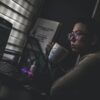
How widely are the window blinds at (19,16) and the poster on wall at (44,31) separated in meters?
0.13

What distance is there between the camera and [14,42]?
11.3ft

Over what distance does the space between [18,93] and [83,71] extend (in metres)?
0.99

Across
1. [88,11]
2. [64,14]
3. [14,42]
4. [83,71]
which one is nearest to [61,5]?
[64,14]

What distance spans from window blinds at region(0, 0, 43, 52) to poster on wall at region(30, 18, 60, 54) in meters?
0.13

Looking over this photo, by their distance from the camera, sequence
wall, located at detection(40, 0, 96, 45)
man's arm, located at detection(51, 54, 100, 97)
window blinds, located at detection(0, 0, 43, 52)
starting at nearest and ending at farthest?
man's arm, located at detection(51, 54, 100, 97) < window blinds, located at detection(0, 0, 43, 52) < wall, located at detection(40, 0, 96, 45)

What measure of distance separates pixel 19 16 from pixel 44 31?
0.36 m

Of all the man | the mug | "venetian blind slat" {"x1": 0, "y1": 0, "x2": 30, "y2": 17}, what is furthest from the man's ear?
"venetian blind slat" {"x1": 0, "y1": 0, "x2": 30, "y2": 17}

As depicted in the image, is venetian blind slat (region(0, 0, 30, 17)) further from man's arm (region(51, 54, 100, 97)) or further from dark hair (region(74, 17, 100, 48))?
man's arm (region(51, 54, 100, 97))

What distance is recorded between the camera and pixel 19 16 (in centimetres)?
340

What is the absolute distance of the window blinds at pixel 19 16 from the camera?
314 centimetres

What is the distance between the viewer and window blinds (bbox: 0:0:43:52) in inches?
123

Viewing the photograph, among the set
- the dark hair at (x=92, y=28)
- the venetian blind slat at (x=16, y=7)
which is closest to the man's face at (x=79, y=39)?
the dark hair at (x=92, y=28)

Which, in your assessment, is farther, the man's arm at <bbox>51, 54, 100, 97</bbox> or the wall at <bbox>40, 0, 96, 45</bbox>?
the wall at <bbox>40, 0, 96, 45</bbox>

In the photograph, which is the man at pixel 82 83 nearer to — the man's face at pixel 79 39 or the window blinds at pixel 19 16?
the man's face at pixel 79 39
